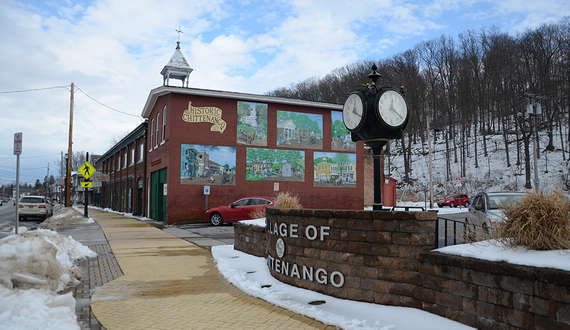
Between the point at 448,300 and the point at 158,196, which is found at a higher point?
the point at 158,196

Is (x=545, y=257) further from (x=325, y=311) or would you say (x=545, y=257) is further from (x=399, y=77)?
(x=399, y=77)

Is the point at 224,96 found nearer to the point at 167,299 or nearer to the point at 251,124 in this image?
the point at 251,124

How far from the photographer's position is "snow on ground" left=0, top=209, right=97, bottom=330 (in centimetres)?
477

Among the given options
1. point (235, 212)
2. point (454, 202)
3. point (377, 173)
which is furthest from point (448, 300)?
point (454, 202)

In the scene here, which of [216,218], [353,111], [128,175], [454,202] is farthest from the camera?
[454,202]

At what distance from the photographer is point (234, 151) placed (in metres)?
25.2

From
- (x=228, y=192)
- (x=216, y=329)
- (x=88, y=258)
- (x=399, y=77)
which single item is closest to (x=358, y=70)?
(x=399, y=77)

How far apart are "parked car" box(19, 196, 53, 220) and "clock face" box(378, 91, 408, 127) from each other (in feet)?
88.9

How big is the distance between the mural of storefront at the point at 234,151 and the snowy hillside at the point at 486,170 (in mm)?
25531

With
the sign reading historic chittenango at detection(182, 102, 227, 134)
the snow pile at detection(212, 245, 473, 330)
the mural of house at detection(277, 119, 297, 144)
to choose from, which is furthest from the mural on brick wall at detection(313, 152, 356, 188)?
the snow pile at detection(212, 245, 473, 330)

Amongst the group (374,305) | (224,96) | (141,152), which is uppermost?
(224,96)

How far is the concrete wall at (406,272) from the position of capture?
397cm

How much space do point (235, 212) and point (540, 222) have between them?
17.6 metres

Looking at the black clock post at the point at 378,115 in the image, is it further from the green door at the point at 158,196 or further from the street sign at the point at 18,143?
the green door at the point at 158,196
